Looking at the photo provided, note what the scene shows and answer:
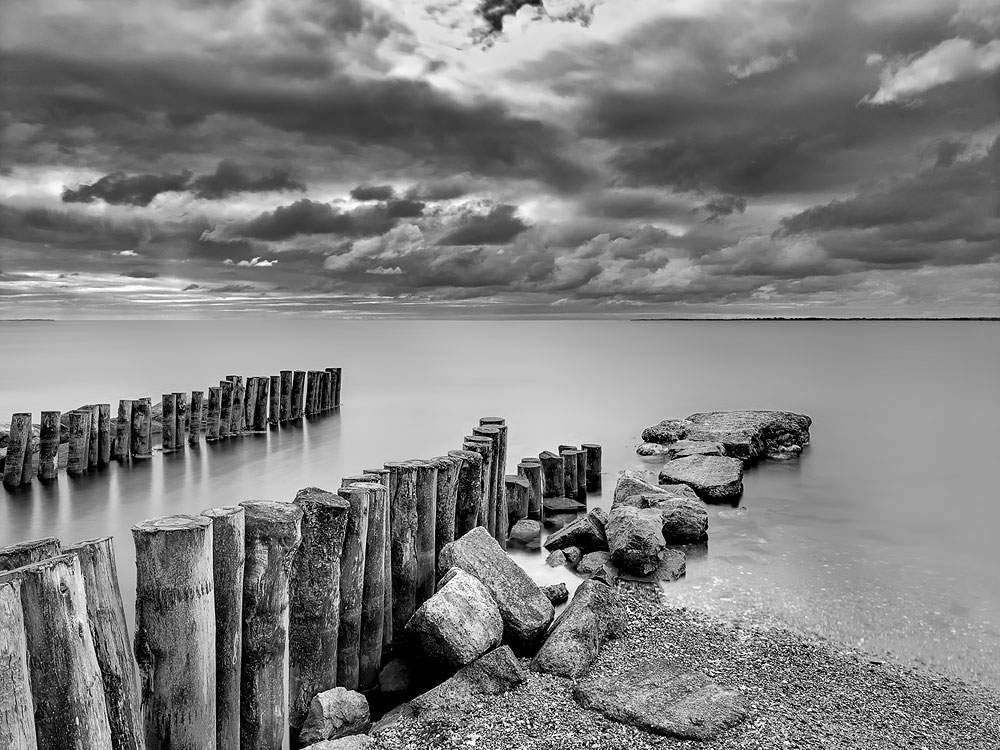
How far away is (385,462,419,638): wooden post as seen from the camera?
6359 millimetres

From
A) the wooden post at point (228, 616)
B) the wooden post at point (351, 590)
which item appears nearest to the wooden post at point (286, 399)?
the wooden post at point (351, 590)

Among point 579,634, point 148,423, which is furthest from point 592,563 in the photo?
point 148,423

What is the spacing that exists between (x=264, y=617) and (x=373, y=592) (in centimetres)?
138

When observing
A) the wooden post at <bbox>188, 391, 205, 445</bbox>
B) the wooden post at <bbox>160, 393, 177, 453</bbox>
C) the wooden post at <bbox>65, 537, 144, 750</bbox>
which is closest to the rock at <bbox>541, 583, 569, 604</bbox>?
the wooden post at <bbox>65, 537, 144, 750</bbox>

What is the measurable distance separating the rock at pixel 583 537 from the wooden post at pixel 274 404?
12.4m

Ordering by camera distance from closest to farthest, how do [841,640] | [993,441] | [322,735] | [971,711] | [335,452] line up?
[322,735], [971,711], [841,640], [335,452], [993,441]

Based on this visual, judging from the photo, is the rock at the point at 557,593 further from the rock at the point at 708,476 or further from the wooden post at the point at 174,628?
the rock at the point at 708,476

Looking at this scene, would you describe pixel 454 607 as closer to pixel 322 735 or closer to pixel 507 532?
pixel 322 735

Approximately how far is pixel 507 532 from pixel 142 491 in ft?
23.7

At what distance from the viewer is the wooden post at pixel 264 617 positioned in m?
4.54

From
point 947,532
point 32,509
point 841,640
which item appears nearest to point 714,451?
point 947,532

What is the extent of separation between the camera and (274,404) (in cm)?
1959

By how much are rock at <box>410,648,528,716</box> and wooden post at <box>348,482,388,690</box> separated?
762 millimetres

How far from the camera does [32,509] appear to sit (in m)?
11.3
